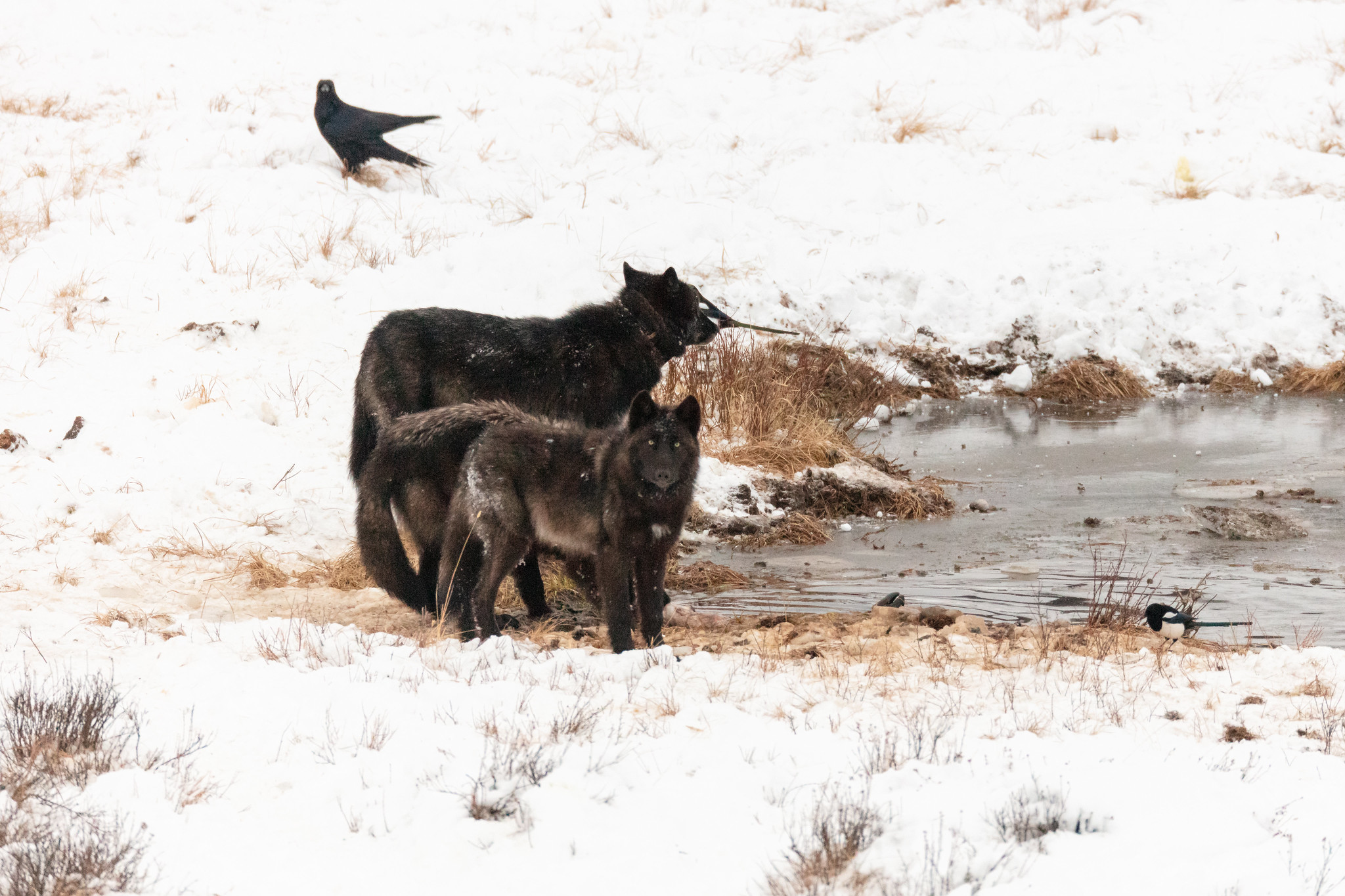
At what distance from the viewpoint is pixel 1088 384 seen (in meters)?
14.5

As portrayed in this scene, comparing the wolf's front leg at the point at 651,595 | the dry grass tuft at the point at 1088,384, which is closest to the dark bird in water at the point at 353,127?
the dry grass tuft at the point at 1088,384

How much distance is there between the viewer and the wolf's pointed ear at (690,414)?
567 cm

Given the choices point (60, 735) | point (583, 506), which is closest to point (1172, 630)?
point (583, 506)

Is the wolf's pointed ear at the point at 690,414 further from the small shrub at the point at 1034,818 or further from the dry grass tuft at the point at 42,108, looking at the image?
the dry grass tuft at the point at 42,108

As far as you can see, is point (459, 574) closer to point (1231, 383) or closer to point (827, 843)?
point (827, 843)

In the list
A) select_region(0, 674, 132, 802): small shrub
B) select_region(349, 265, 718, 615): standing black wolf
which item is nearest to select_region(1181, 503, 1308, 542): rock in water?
select_region(349, 265, 718, 615): standing black wolf

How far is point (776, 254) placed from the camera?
15.4 meters

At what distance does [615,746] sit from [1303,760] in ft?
7.88

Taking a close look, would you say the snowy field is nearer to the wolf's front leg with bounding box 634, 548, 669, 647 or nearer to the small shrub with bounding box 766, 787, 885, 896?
the small shrub with bounding box 766, 787, 885, 896

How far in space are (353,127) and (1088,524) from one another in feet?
38.0

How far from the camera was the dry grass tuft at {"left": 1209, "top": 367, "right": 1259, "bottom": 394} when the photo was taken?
14680mm

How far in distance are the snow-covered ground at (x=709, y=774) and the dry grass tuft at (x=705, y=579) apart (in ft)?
7.90

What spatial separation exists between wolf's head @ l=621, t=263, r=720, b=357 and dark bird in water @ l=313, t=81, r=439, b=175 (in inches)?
343

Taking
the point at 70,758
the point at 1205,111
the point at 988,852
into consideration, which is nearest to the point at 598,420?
the point at 70,758
